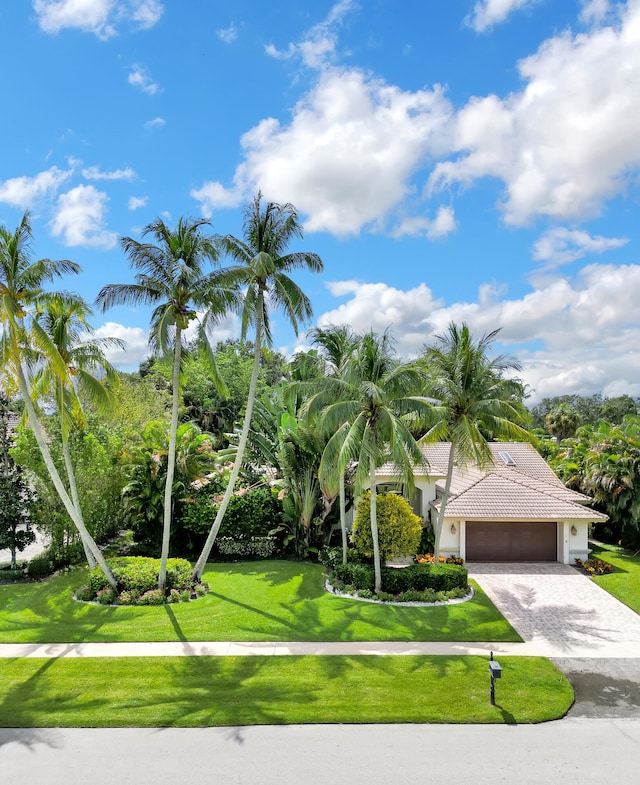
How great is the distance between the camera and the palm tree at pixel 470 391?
15805 millimetres

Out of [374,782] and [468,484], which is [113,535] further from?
[374,782]

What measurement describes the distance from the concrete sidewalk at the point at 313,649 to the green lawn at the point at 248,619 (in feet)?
0.90

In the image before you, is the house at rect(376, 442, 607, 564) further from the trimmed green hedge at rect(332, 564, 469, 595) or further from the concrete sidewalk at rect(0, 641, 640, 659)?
the concrete sidewalk at rect(0, 641, 640, 659)

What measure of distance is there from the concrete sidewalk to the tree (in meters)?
6.81

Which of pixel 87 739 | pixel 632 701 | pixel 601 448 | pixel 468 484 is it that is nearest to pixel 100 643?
pixel 87 739

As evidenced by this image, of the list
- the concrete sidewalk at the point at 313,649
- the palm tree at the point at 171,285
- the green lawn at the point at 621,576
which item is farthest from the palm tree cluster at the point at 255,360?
the green lawn at the point at 621,576

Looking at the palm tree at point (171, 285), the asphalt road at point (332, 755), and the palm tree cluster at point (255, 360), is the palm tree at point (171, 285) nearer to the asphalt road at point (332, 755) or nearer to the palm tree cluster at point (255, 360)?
the palm tree cluster at point (255, 360)

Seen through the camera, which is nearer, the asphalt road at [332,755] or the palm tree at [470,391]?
the asphalt road at [332,755]

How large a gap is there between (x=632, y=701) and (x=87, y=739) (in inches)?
397

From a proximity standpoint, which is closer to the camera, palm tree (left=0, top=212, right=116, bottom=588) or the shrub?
palm tree (left=0, top=212, right=116, bottom=588)

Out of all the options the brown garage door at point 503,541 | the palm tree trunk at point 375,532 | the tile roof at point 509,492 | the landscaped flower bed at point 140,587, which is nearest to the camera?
the landscaped flower bed at point 140,587

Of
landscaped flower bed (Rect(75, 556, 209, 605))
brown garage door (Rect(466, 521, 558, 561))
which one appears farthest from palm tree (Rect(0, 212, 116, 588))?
brown garage door (Rect(466, 521, 558, 561))

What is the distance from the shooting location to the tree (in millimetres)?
18312

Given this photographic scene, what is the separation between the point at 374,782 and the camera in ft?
25.3
